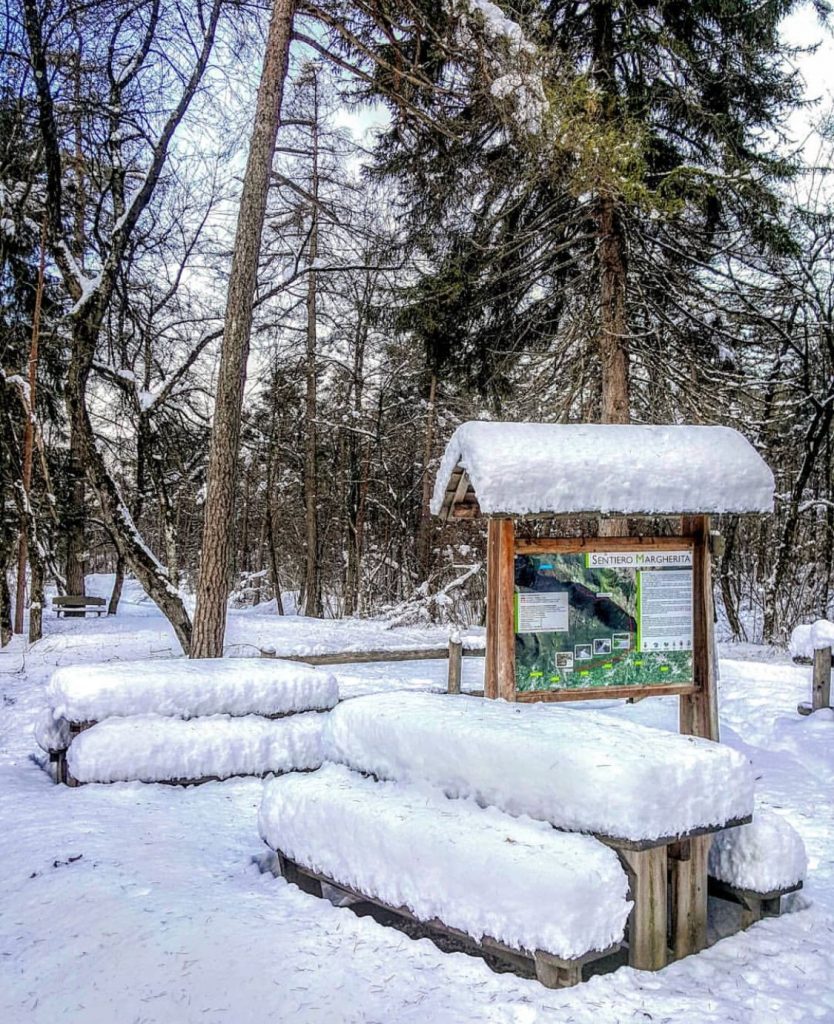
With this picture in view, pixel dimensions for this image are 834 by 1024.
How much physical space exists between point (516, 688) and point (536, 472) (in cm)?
140

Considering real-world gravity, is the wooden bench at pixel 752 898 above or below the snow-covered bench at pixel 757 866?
below

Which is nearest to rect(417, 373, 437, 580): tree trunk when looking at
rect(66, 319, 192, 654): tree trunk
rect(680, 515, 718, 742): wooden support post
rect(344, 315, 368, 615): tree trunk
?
rect(344, 315, 368, 615): tree trunk

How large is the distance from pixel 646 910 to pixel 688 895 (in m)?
0.32

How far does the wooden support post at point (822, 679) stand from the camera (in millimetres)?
8570

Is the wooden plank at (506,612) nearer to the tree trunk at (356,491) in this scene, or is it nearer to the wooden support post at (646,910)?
the wooden support post at (646,910)

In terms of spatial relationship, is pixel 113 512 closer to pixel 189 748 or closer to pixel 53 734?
pixel 53 734

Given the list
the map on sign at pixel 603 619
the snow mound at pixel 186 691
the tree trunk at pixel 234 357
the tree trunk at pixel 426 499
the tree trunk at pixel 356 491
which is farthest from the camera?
the tree trunk at pixel 356 491

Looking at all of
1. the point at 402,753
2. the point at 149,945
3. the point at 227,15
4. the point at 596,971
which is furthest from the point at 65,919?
the point at 227,15

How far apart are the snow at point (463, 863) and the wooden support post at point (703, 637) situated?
266 centimetres

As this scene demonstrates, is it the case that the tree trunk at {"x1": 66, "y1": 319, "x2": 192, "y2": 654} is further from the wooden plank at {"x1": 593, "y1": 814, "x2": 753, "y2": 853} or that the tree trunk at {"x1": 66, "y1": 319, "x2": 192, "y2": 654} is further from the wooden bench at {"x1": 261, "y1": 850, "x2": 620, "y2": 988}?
the wooden plank at {"x1": 593, "y1": 814, "x2": 753, "y2": 853}

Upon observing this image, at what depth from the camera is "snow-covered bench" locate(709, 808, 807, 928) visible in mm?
3998

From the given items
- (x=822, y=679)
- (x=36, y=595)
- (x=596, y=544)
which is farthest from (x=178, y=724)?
(x=36, y=595)

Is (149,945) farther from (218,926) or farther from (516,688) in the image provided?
(516,688)

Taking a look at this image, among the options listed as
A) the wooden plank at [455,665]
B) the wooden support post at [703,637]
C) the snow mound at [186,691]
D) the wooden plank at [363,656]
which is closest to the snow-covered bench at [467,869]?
the snow mound at [186,691]
